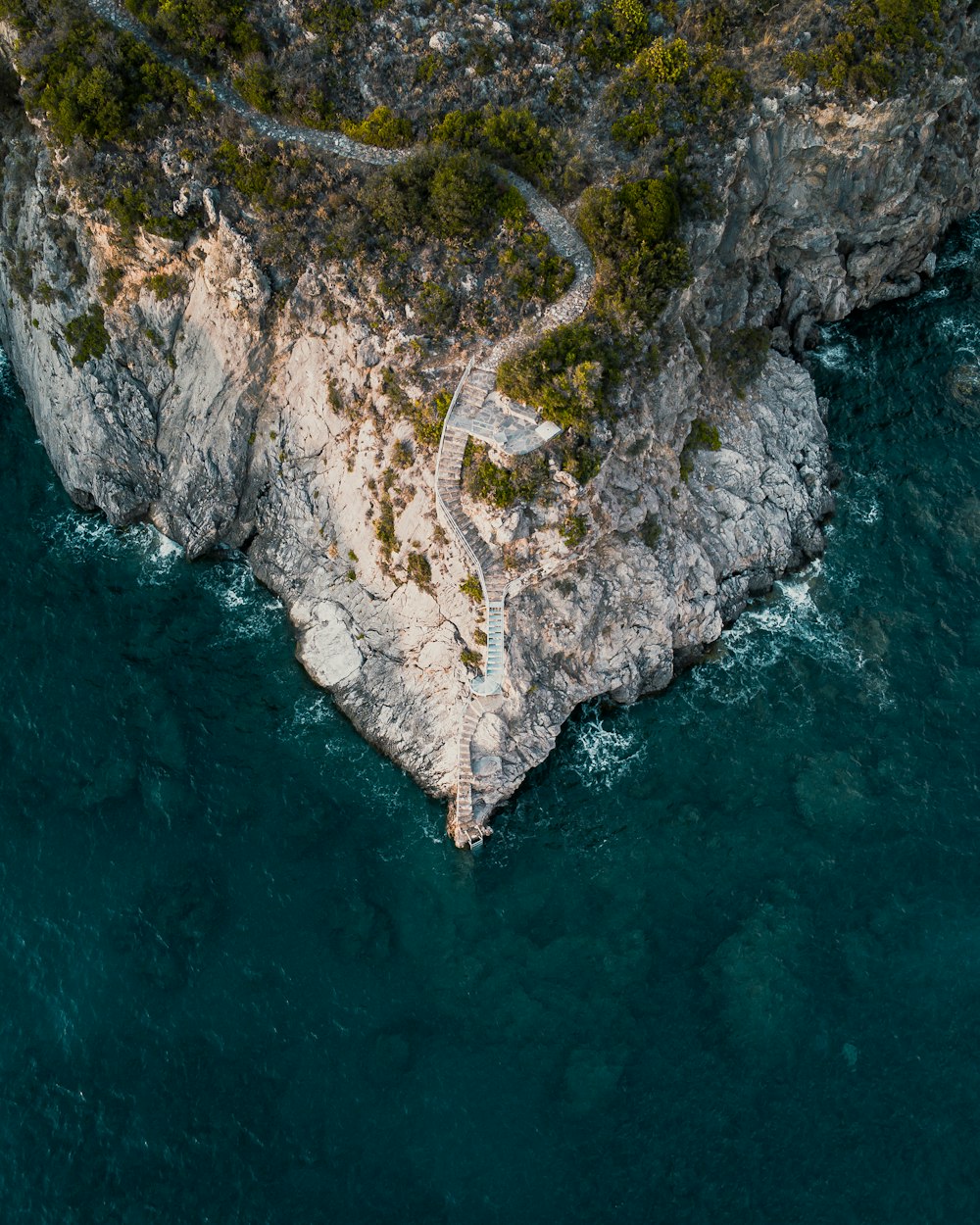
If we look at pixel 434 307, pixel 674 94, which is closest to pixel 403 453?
pixel 434 307

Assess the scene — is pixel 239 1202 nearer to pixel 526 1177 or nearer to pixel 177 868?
pixel 526 1177

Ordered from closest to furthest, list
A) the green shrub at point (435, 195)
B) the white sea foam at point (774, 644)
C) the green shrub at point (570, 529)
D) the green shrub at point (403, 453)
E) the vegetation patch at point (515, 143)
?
the green shrub at point (570, 529), the green shrub at point (435, 195), the green shrub at point (403, 453), the vegetation patch at point (515, 143), the white sea foam at point (774, 644)

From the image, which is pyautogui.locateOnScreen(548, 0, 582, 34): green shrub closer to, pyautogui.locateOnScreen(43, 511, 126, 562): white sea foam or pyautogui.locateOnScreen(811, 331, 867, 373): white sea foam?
pyautogui.locateOnScreen(811, 331, 867, 373): white sea foam

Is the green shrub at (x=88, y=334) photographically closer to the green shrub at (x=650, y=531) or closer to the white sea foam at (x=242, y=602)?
the white sea foam at (x=242, y=602)

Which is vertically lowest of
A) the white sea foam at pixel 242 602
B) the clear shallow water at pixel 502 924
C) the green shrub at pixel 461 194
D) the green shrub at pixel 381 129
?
the clear shallow water at pixel 502 924

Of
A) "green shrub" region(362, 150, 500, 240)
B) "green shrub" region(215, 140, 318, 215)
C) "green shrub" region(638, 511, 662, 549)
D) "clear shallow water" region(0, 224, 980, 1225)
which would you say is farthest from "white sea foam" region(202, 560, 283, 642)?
"green shrub" region(362, 150, 500, 240)

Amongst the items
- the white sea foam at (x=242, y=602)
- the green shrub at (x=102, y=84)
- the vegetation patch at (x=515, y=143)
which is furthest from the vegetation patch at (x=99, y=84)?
the white sea foam at (x=242, y=602)
